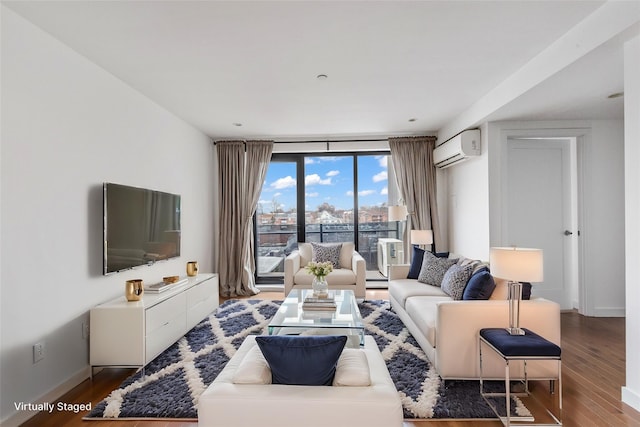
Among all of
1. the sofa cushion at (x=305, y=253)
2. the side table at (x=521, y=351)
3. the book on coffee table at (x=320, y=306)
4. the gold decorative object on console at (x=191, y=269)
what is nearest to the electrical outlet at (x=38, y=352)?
the gold decorative object on console at (x=191, y=269)

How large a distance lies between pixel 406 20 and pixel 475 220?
2.93 metres

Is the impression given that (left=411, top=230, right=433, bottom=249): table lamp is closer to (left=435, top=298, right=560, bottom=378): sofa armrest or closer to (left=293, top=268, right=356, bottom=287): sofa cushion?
(left=293, top=268, right=356, bottom=287): sofa cushion

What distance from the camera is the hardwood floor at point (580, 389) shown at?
198cm

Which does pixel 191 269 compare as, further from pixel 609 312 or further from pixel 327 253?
pixel 609 312

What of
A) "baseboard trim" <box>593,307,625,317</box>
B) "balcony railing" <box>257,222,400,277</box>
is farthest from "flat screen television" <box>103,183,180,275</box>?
"baseboard trim" <box>593,307,625,317</box>

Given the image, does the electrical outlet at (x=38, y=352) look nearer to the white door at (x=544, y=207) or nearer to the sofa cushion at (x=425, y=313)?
the sofa cushion at (x=425, y=313)

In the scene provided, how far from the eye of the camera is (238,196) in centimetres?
534

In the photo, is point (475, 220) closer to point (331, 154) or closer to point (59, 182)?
point (331, 154)

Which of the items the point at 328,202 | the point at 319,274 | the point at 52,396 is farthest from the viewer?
A: the point at 328,202

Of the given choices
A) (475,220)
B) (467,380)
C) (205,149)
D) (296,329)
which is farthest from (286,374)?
(205,149)

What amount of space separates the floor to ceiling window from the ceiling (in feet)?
5.63

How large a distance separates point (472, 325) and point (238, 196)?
4.05 meters

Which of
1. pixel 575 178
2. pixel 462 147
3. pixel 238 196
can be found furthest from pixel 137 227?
pixel 575 178

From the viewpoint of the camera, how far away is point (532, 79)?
108 inches
